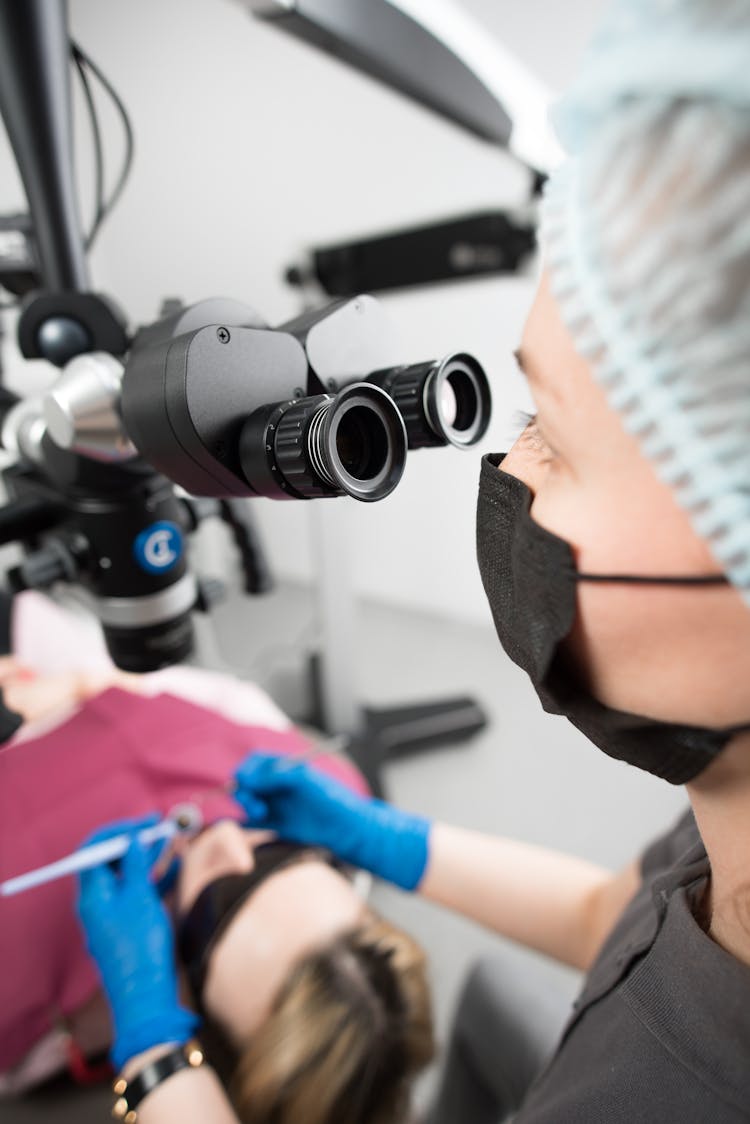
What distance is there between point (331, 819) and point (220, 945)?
0.87 feet

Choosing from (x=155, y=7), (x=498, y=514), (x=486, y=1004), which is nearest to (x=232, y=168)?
(x=155, y=7)

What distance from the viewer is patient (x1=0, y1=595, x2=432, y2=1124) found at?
824mm

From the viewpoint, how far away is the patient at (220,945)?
824 millimetres

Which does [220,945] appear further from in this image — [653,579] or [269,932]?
[653,579]

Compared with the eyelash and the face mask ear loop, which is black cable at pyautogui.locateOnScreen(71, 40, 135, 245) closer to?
the eyelash

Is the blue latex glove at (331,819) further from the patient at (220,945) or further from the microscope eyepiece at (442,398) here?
the microscope eyepiece at (442,398)

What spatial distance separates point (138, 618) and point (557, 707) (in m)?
0.37

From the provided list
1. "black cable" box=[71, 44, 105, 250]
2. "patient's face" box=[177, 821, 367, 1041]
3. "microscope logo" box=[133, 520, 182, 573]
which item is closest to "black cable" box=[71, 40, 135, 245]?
"black cable" box=[71, 44, 105, 250]

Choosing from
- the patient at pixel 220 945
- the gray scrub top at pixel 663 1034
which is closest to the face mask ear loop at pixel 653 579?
the gray scrub top at pixel 663 1034

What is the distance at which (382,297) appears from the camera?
5.16 ft

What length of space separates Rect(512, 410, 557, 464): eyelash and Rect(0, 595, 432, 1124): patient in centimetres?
68

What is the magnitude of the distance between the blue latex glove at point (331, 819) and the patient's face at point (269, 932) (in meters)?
0.08

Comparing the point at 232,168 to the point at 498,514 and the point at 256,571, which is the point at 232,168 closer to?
the point at 256,571

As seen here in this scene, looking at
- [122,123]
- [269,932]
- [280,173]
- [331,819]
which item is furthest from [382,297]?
[269,932]
